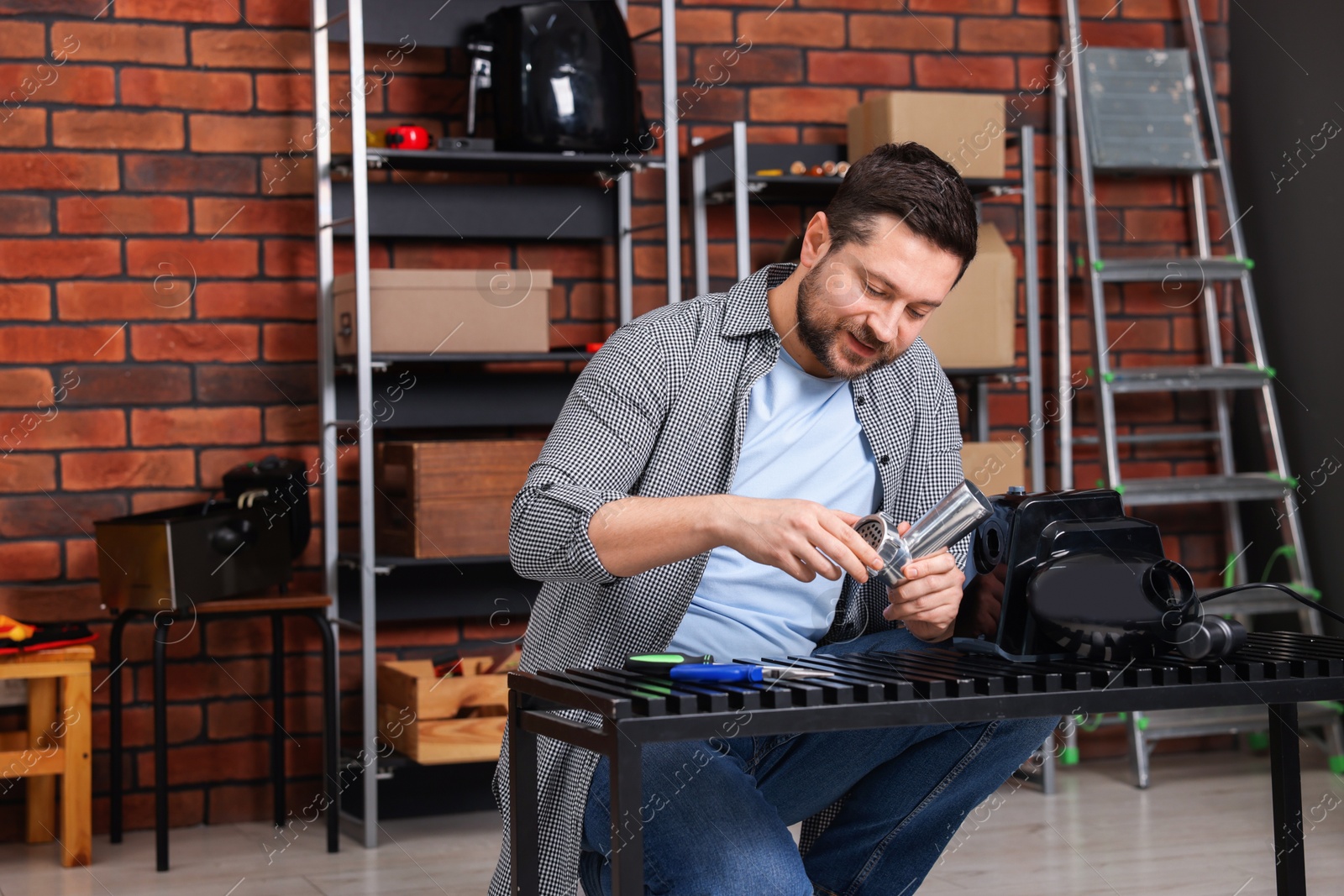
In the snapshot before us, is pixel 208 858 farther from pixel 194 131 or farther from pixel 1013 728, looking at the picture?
pixel 1013 728

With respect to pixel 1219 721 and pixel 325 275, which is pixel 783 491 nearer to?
pixel 325 275

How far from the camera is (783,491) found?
1761 millimetres

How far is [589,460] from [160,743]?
58.9 inches

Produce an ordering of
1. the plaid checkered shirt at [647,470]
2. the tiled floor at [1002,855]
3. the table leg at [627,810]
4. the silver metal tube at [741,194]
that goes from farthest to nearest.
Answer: the silver metal tube at [741,194], the tiled floor at [1002,855], the plaid checkered shirt at [647,470], the table leg at [627,810]

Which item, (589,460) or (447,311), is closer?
(589,460)

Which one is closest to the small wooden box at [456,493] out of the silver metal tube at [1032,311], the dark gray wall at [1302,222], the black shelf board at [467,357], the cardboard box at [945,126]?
the black shelf board at [467,357]

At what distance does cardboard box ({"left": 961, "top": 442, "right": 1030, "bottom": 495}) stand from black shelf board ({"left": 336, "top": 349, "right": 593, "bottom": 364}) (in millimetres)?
843

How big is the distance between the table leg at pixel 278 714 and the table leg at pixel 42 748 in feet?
1.35

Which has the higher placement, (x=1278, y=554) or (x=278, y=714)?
(x=1278, y=554)

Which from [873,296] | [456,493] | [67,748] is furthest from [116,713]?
[873,296]

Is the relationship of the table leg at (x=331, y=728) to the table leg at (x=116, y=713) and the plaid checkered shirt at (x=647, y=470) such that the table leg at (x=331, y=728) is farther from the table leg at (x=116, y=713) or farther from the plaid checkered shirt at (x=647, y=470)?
the plaid checkered shirt at (x=647, y=470)

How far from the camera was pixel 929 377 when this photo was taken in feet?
6.29

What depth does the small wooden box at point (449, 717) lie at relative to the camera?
2818 mm

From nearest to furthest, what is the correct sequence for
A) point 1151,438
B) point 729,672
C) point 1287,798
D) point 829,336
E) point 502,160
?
point 729,672 < point 1287,798 < point 829,336 < point 502,160 < point 1151,438
